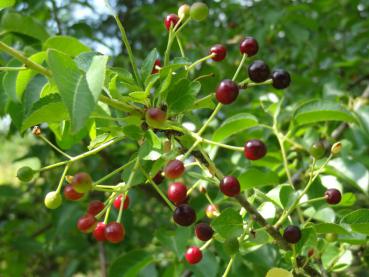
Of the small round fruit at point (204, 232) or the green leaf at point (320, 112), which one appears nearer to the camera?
the small round fruit at point (204, 232)

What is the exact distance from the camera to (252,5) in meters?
3.22

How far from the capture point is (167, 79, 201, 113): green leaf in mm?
1025

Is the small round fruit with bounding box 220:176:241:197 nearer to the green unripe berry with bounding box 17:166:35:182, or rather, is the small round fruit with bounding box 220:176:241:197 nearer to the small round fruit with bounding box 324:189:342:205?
the small round fruit with bounding box 324:189:342:205

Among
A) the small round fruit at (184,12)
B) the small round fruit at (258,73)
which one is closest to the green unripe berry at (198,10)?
the small round fruit at (184,12)

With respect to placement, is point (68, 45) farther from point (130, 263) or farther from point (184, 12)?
point (130, 263)

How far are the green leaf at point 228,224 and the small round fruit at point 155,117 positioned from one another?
0.72 ft

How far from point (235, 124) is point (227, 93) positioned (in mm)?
351

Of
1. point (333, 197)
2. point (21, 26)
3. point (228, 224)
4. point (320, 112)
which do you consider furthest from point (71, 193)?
point (21, 26)

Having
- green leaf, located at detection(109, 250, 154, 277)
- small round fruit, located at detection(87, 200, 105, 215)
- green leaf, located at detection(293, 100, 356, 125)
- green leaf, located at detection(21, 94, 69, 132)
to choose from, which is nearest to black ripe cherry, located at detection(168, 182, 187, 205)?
small round fruit, located at detection(87, 200, 105, 215)

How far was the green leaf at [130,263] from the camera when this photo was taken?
1615mm

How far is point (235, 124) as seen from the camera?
1.34m

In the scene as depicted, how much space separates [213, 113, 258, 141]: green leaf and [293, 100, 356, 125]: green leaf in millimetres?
170

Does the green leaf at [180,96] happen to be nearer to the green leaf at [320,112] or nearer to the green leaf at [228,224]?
the green leaf at [228,224]

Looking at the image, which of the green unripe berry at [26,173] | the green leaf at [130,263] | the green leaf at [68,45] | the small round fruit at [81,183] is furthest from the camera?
the green leaf at [130,263]
